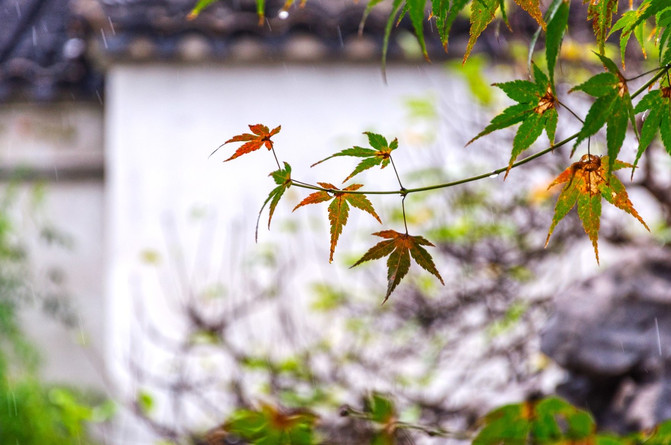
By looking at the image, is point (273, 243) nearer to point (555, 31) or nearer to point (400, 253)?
point (400, 253)

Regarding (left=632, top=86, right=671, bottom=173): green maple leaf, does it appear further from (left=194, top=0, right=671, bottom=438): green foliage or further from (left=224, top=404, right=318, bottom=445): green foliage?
(left=224, top=404, right=318, bottom=445): green foliage

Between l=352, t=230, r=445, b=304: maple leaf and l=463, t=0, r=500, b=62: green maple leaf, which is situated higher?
l=463, t=0, r=500, b=62: green maple leaf

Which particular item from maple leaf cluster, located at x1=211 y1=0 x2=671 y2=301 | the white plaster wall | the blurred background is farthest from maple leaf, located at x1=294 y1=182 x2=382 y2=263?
the white plaster wall

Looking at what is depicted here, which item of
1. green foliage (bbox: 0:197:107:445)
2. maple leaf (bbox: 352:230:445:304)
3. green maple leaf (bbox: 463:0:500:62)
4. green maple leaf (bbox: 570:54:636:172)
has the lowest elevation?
green foliage (bbox: 0:197:107:445)

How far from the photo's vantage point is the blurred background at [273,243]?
2.64 metres

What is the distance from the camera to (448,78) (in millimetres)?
4184

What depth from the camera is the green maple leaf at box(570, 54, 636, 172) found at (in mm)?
600

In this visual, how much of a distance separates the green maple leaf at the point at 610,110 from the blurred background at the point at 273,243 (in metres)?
1.66

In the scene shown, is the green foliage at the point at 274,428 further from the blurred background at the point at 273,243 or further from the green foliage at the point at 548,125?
the blurred background at the point at 273,243

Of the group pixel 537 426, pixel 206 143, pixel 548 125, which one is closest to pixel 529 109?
pixel 548 125

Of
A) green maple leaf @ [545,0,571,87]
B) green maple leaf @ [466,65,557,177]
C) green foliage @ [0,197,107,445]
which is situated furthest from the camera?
green foliage @ [0,197,107,445]

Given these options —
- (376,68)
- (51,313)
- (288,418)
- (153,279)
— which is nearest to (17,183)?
(51,313)

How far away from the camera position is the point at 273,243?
3.61m

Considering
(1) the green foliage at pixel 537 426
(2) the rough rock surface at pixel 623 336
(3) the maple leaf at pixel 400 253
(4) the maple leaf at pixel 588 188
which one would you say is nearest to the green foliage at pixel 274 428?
(1) the green foliage at pixel 537 426
